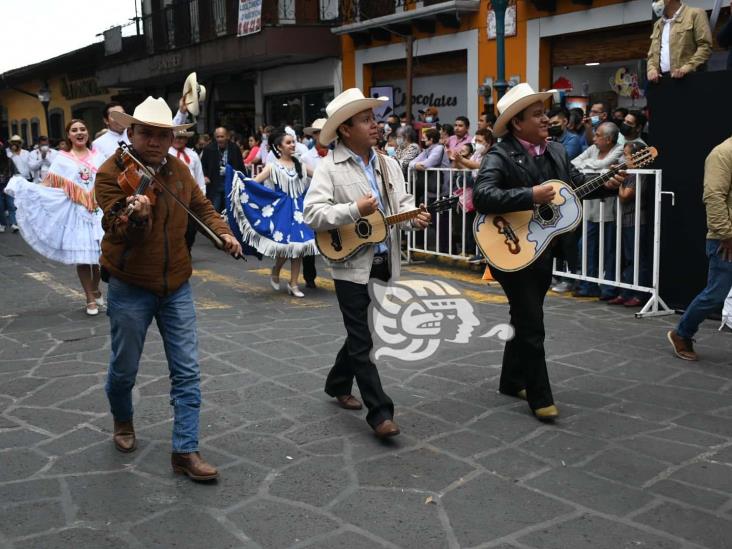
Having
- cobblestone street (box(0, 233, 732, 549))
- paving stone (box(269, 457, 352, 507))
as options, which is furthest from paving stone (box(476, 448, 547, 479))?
paving stone (box(269, 457, 352, 507))

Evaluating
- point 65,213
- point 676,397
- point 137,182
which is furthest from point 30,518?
point 65,213

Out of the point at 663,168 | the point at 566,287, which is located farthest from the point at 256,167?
the point at 663,168

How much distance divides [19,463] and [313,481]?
1.58 meters

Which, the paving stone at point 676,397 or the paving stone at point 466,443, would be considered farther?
the paving stone at point 676,397

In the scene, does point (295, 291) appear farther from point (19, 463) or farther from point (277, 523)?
point (277, 523)

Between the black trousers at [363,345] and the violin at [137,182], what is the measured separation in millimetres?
923

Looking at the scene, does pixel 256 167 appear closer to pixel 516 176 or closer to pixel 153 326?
pixel 153 326

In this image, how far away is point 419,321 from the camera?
25.9 feet

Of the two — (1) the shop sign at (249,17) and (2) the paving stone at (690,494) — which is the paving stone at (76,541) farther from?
(1) the shop sign at (249,17)

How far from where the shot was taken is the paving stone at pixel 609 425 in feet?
15.9

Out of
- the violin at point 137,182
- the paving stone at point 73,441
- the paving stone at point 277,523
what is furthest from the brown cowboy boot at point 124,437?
the violin at point 137,182

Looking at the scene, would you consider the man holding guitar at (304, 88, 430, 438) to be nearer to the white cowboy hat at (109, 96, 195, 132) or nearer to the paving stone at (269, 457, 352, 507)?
the paving stone at (269, 457, 352, 507)

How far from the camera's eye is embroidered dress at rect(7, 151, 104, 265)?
27.4 feet

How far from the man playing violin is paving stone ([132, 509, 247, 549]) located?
0.36 metres
